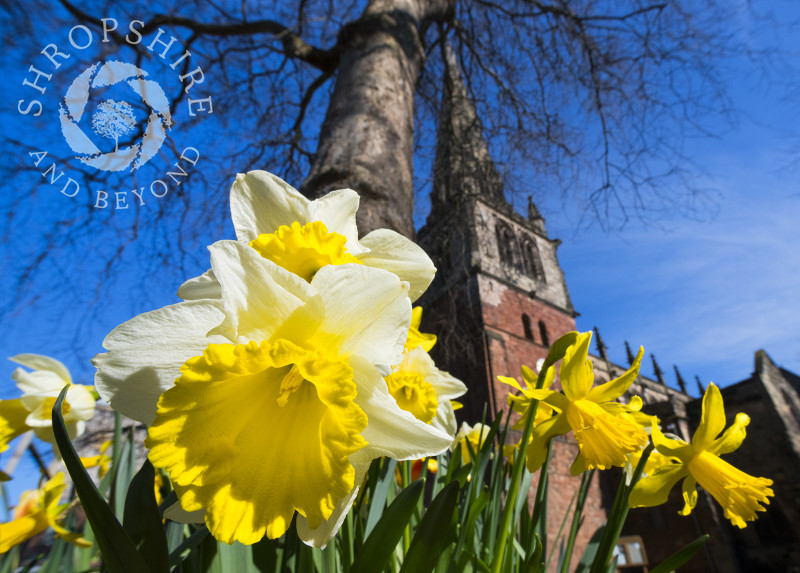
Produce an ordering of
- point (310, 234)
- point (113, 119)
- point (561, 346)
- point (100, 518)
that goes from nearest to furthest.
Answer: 1. point (100, 518)
2. point (310, 234)
3. point (561, 346)
4. point (113, 119)

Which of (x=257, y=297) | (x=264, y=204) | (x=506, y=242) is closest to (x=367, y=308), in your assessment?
(x=257, y=297)

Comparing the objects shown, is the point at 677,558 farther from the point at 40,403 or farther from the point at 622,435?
the point at 40,403

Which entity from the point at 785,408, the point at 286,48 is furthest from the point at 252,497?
the point at 785,408

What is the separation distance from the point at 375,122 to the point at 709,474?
1399 millimetres

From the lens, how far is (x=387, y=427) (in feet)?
1.18

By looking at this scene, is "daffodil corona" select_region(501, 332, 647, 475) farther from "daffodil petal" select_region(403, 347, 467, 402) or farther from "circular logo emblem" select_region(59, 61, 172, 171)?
"circular logo emblem" select_region(59, 61, 172, 171)

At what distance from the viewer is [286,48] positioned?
2.51 m

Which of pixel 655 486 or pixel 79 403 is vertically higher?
pixel 79 403

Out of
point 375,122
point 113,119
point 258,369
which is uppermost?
point 113,119

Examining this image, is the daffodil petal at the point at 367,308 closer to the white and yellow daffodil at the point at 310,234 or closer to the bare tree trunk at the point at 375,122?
the white and yellow daffodil at the point at 310,234

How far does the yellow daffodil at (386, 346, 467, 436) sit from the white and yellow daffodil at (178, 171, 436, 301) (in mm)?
130

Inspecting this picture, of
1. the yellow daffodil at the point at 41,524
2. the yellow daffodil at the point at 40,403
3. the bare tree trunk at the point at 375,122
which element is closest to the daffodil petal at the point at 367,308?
the yellow daffodil at the point at 40,403

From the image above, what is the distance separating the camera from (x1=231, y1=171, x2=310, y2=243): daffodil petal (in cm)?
46

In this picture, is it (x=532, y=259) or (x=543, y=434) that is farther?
(x=532, y=259)
